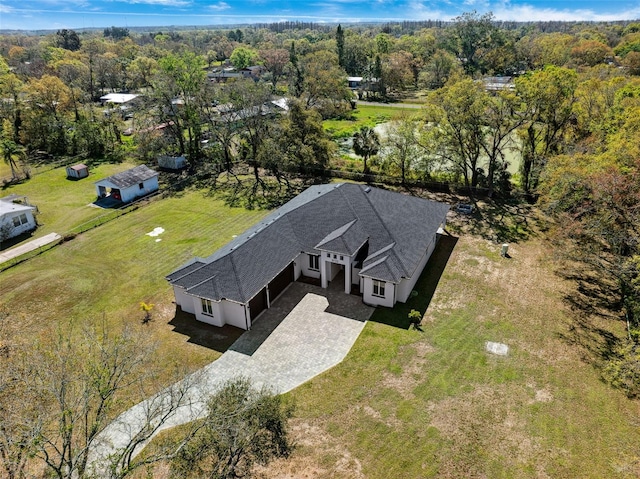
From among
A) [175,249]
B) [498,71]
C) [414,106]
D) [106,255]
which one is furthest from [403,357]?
[498,71]

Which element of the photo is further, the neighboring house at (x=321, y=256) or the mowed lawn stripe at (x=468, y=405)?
the neighboring house at (x=321, y=256)

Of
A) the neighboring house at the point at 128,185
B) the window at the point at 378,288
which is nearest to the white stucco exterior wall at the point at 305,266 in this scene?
the window at the point at 378,288

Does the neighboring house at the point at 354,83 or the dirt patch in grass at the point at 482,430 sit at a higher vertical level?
the neighboring house at the point at 354,83

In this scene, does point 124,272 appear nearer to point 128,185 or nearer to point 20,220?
point 20,220

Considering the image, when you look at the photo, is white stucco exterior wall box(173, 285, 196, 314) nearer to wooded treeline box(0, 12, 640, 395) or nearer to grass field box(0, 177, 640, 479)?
grass field box(0, 177, 640, 479)

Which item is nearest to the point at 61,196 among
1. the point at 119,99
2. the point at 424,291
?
the point at 424,291

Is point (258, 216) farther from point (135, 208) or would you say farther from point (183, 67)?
point (183, 67)

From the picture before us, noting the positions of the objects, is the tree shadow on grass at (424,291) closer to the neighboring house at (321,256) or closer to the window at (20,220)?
the neighboring house at (321,256)

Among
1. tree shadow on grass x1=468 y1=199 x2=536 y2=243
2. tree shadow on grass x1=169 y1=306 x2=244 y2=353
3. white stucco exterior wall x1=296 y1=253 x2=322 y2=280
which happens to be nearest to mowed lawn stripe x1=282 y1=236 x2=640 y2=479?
tree shadow on grass x1=169 y1=306 x2=244 y2=353
